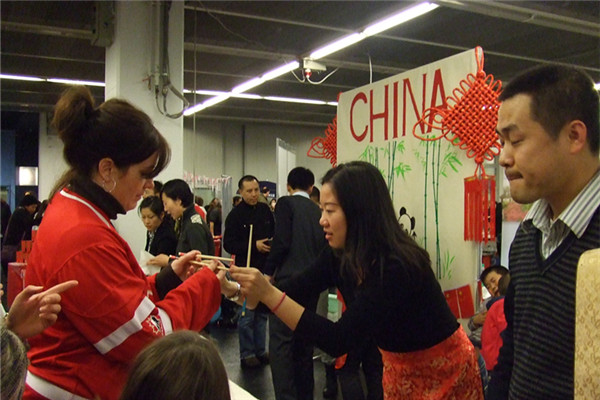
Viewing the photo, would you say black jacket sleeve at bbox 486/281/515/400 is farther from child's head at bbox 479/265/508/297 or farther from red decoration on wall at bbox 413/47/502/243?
child's head at bbox 479/265/508/297

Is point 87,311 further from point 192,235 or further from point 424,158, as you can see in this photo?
point 192,235

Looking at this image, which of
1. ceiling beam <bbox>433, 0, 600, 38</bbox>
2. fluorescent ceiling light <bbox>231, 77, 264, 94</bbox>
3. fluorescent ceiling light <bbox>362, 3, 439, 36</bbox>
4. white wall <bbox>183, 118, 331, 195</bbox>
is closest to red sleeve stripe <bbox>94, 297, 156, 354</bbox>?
ceiling beam <bbox>433, 0, 600, 38</bbox>

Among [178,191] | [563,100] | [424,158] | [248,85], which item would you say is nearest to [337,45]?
[248,85]

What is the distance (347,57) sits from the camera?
21.3 ft

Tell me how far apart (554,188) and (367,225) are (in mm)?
592

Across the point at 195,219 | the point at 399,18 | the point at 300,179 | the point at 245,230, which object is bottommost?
the point at 245,230

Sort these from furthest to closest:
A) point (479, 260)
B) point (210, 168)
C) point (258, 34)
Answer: point (210, 168) → point (258, 34) → point (479, 260)

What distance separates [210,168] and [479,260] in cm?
1079

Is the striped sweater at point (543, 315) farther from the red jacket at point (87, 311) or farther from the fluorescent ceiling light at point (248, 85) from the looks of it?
the fluorescent ceiling light at point (248, 85)

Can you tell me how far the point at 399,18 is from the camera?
4.73 m

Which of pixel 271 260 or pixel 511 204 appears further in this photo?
pixel 511 204

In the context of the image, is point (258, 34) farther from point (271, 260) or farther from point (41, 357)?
point (41, 357)

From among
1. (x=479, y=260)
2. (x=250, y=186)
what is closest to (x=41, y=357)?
(x=479, y=260)

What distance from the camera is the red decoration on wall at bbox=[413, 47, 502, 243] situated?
246 cm
